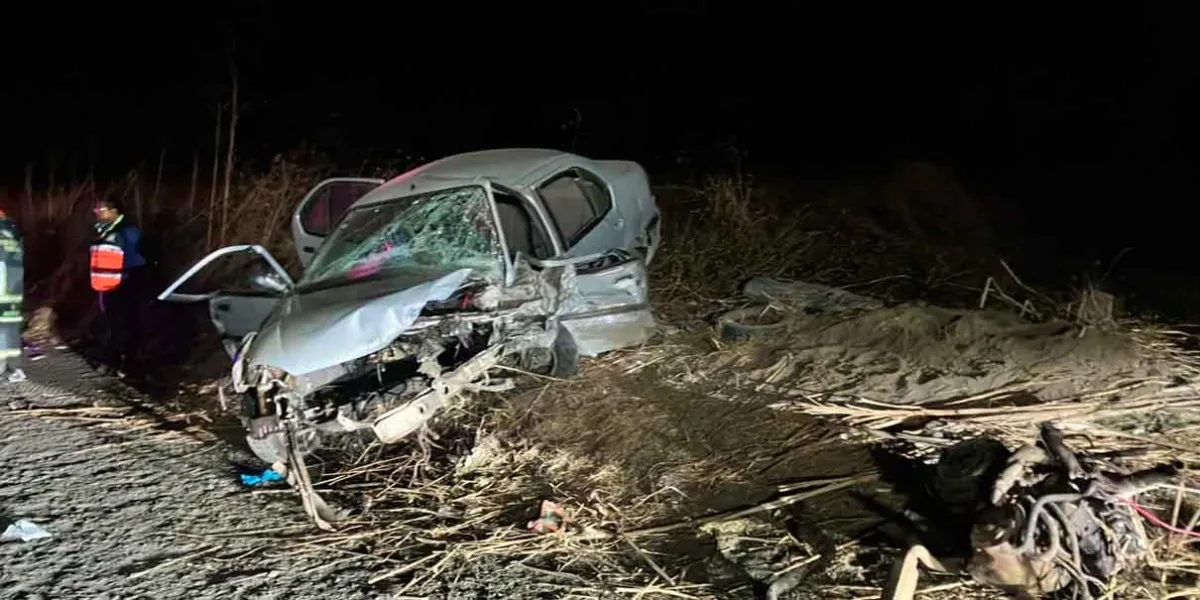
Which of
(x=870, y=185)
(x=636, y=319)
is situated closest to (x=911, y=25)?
(x=870, y=185)

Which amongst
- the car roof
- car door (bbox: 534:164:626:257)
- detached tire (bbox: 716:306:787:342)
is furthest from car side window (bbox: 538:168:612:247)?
detached tire (bbox: 716:306:787:342)

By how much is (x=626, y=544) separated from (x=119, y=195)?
411 inches

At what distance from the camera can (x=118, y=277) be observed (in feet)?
26.5

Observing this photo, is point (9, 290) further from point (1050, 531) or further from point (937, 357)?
point (1050, 531)

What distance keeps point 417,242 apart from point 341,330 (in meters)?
1.30

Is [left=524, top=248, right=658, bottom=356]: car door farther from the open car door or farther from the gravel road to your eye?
the gravel road

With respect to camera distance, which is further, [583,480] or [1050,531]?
[583,480]

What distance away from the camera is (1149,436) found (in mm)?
4836

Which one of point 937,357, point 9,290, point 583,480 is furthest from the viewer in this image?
point 9,290

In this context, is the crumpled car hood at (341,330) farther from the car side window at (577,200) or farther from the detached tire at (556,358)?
the car side window at (577,200)

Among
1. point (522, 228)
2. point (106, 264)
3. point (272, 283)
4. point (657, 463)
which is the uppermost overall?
point (522, 228)

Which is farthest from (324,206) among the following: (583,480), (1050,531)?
(1050,531)

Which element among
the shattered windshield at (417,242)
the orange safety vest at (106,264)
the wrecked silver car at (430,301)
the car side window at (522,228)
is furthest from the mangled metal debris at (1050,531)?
the orange safety vest at (106,264)

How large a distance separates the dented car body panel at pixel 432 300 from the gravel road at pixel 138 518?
49 centimetres
